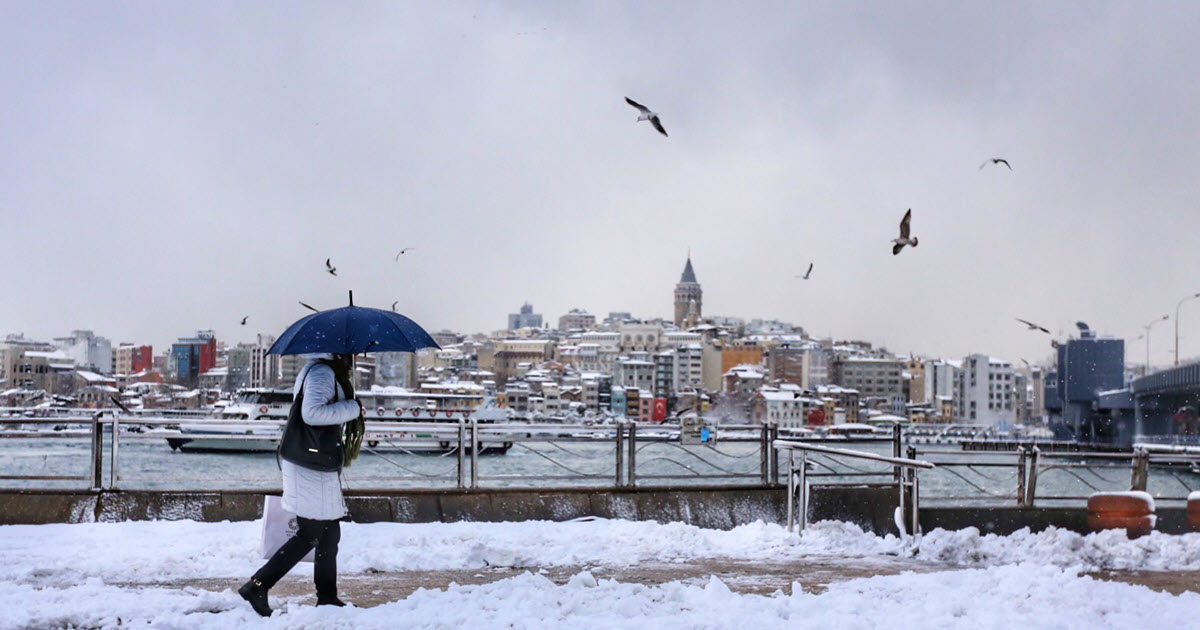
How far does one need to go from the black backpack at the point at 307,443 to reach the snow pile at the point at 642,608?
73 cm

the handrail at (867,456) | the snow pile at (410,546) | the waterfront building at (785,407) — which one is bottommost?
the waterfront building at (785,407)

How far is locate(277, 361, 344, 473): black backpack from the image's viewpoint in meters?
5.86

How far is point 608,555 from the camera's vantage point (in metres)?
8.48

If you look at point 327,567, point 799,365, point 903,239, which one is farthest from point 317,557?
point 799,365

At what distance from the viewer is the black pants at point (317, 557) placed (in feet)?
19.2

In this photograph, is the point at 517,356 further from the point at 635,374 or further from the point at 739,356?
the point at 739,356

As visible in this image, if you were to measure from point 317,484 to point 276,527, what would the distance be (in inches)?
19.9

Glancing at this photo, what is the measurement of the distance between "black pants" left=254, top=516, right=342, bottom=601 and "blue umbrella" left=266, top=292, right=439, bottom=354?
2.97 ft

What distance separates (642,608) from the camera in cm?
575

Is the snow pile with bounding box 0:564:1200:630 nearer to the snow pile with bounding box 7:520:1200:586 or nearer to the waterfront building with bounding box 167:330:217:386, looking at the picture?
the snow pile with bounding box 7:520:1200:586

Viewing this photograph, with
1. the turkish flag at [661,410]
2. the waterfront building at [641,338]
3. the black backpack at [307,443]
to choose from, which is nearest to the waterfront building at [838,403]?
the waterfront building at [641,338]

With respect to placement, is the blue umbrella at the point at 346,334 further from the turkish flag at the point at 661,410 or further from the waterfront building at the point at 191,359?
the waterfront building at the point at 191,359

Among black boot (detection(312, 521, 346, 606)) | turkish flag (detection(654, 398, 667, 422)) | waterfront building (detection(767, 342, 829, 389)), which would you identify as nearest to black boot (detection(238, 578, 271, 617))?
black boot (detection(312, 521, 346, 606))

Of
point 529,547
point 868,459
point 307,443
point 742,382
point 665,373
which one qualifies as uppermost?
point 307,443
